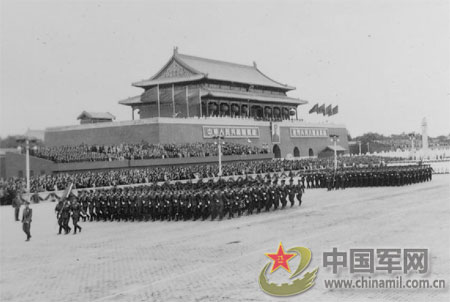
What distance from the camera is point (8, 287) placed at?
1020 cm

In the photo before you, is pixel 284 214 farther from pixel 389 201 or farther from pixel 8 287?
pixel 8 287

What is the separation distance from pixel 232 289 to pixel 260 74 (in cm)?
6447

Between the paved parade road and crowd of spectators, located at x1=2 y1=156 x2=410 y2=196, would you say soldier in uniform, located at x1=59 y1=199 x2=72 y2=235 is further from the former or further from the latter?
crowd of spectators, located at x1=2 y1=156 x2=410 y2=196

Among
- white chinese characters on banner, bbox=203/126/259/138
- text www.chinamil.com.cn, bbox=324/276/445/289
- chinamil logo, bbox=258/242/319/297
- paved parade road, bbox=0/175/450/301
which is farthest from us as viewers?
white chinese characters on banner, bbox=203/126/259/138

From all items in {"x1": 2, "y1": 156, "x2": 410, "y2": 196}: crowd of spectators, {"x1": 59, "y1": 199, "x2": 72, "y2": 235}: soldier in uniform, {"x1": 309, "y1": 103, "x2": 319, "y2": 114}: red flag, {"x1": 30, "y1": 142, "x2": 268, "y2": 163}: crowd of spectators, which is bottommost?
{"x1": 59, "y1": 199, "x2": 72, "y2": 235}: soldier in uniform

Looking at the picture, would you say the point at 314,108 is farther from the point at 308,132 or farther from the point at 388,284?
the point at 388,284

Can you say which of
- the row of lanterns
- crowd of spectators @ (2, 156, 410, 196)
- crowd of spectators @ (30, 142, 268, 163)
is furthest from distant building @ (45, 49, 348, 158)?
crowd of spectators @ (2, 156, 410, 196)

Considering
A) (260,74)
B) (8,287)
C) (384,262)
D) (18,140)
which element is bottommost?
(8,287)

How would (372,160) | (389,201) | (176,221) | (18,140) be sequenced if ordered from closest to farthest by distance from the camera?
1. (176,221)
2. (389,201)
3. (18,140)
4. (372,160)

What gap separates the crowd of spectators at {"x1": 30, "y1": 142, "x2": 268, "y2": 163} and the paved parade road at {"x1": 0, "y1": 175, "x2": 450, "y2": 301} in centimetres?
1527

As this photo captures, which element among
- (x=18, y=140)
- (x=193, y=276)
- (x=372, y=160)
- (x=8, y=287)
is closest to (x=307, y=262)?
(x=193, y=276)

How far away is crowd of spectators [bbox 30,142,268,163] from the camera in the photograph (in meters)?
36.1

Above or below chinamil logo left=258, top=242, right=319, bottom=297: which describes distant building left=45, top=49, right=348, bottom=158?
above

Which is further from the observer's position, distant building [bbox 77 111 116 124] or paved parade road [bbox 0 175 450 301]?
distant building [bbox 77 111 116 124]
